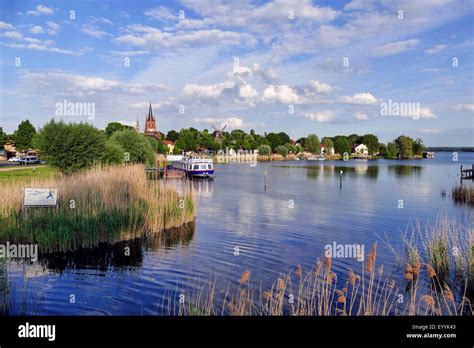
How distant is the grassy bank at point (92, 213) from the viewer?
15.9 meters

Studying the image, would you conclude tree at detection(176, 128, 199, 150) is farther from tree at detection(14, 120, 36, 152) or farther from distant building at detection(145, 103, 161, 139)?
tree at detection(14, 120, 36, 152)

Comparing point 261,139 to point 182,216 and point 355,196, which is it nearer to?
point 355,196

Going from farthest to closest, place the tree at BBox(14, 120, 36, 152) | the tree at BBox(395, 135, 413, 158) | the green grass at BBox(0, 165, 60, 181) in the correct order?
1. the tree at BBox(395, 135, 413, 158)
2. the tree at BBox(14, 120, 36, 152)
3. the green grass at BBox(0, 165, 60, 181)

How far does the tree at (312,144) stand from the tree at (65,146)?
15053 cm

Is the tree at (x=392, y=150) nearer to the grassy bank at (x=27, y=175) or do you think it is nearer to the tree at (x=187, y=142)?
the tree at (x=187, y=142)

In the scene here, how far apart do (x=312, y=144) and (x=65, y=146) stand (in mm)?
152348

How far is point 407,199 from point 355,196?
457 centimetres

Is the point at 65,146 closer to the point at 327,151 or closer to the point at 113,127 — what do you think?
the point at 113,127

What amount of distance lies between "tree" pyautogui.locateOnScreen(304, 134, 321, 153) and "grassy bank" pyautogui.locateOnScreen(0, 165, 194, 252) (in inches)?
6186

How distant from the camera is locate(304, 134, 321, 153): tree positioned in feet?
577

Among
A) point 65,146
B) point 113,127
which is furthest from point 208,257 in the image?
Answer: point 113,127

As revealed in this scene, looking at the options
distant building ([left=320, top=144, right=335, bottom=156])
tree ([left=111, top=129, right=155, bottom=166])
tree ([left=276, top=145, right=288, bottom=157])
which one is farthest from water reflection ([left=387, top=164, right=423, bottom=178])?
distant building ([left=320, top=144, right=335, bottom=156])

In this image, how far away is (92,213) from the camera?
58.2ft

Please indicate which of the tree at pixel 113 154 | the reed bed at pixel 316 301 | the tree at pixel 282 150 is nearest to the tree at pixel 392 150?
the tree at pixel 282 150
